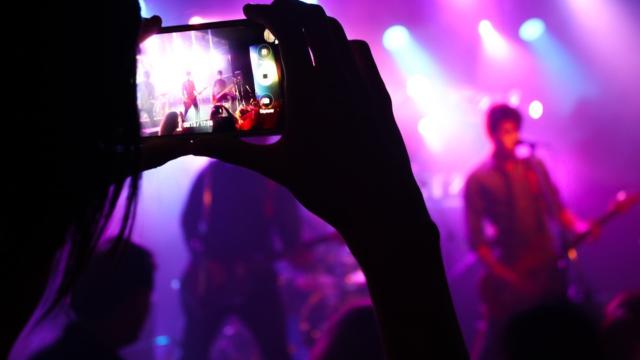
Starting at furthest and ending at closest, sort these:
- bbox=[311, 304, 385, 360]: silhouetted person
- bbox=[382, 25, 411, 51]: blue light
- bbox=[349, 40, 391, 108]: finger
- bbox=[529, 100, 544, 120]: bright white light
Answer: bbox=[529, 100, 544, 120]: bright white light → bbox=[382, 25, 411, 51]: blue light → bbox=[311, 304, 385, 360]: silhouetted person → bbox=[349, 40, 391, 108]: finger

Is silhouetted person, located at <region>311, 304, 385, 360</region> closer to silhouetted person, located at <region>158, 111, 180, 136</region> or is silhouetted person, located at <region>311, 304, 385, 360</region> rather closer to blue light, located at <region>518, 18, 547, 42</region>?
silhouetted person, located at <region>158, 111, 180, 136</region>

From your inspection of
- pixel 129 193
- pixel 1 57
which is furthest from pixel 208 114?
pixel 1 57

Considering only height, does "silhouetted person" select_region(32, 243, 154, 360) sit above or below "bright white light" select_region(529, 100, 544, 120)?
below

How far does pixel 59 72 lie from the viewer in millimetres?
A: 409

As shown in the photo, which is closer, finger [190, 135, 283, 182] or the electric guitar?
finger [190, 135, 283, 182]

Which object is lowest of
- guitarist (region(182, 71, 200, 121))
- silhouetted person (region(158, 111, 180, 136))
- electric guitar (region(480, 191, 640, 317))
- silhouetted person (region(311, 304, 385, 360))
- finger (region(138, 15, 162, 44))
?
electric guitar (region(480, 191, 640, 317))

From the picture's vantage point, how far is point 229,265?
3189 millimetres

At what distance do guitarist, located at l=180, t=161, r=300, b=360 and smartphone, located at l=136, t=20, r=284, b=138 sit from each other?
2342 mm

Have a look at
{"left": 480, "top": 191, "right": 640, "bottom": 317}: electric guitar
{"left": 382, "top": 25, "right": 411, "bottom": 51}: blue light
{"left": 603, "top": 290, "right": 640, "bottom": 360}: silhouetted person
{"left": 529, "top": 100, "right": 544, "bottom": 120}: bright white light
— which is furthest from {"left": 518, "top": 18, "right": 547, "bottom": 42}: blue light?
{"left": 603, "top": 290, "right": 640, "bottom": 360}: silhouetted person

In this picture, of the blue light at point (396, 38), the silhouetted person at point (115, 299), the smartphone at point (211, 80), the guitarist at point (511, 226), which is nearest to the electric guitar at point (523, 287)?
the guitarist at point (511, 226)

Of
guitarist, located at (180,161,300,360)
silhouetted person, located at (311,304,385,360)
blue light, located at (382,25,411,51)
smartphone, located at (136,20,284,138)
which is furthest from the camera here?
blue light, located at (382,25,411,51)

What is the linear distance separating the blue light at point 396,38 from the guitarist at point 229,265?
9.82 ft

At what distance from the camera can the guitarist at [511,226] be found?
270 cm

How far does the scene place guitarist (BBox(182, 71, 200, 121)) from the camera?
0.91 metres
